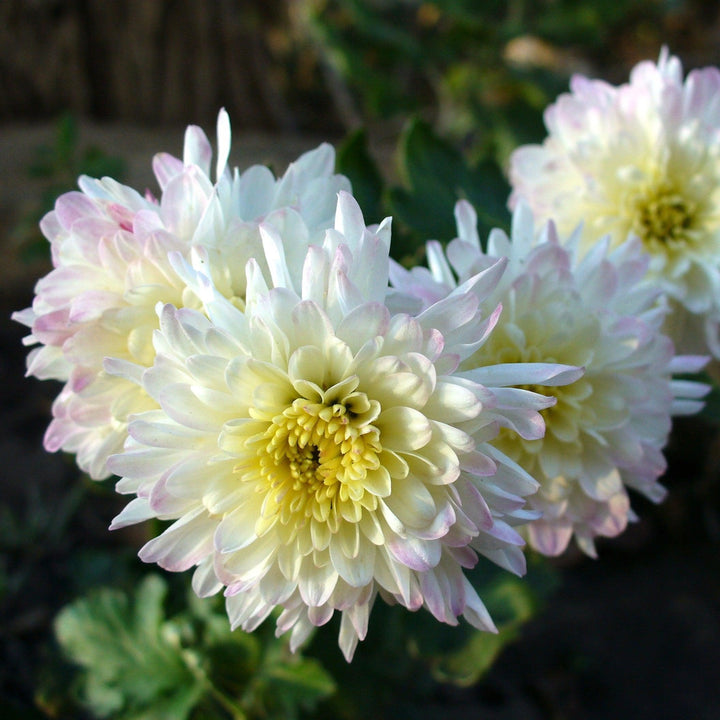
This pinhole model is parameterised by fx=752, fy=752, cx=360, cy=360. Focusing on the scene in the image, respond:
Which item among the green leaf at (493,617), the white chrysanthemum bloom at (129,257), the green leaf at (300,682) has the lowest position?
the green leaf at (493,617)

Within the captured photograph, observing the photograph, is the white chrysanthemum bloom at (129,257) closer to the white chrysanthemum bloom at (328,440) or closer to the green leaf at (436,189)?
the white chrysanthemum bloom at (328,440)

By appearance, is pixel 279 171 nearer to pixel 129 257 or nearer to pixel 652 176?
pixel 652 176

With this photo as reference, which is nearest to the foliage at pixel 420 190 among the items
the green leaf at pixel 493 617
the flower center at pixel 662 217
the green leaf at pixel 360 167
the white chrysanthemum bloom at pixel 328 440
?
the green leaf at pixel 360 167

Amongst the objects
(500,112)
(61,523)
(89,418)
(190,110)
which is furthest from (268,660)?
(190,110)

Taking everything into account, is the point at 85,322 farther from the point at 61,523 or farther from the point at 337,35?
the point at 337,35

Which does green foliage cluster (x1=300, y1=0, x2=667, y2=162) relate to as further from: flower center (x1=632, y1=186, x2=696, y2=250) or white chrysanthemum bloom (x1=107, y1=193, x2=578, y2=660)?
white chrysanthemum bloom (x1=107, y1=193, x2=578, y2=660)

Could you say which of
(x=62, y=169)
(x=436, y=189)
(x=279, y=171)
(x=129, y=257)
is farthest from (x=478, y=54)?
(x=129, y=257)
